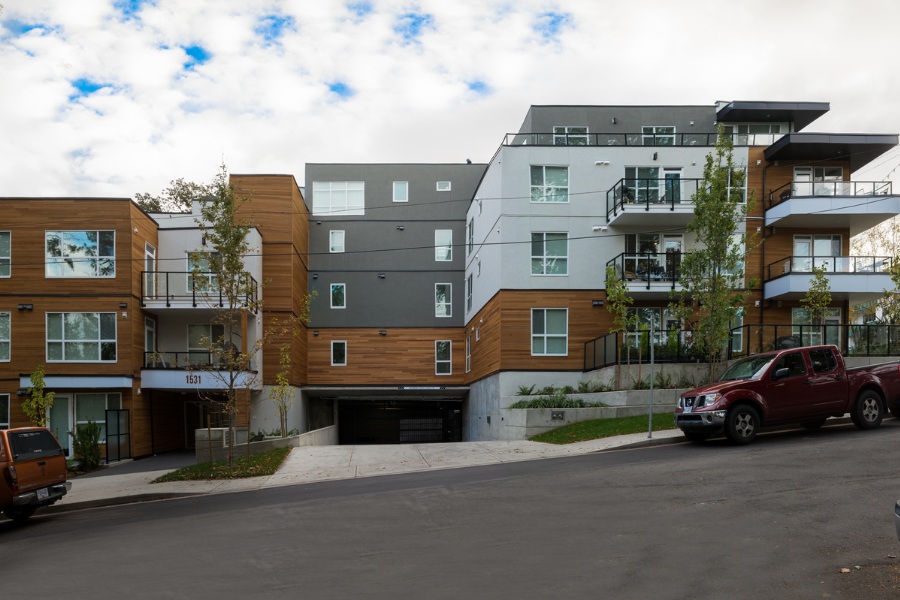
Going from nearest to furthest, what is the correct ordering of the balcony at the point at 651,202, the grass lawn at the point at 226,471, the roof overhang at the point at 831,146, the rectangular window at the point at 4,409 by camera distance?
the grass lawn at the point at 226,471
the rectangular window at the point at 4,409
the balcony at the point at 651,202
the roof overhang at the point at 831,146

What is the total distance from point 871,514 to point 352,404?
4002cm

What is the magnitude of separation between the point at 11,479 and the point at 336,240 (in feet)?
93.4

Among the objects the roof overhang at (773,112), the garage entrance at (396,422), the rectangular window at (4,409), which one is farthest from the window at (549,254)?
the rectangular window at (4,409)

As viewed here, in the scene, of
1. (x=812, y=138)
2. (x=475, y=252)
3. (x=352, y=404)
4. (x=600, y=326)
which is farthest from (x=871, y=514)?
(x=352, y=404)

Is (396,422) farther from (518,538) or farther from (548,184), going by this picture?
(518,538)

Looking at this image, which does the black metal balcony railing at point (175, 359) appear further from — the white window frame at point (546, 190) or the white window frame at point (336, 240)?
the white window frame at point (546, 190)

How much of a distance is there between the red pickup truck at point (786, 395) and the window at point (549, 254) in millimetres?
12907

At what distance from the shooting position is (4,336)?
2934cm

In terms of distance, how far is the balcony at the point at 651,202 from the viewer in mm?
29766

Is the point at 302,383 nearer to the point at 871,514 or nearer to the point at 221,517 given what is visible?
the point at 221,517

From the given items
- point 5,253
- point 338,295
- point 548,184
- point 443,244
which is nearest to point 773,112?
point 548,184

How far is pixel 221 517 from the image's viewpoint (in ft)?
41.3

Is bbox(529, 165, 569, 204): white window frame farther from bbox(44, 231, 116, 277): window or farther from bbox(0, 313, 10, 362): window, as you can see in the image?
bbox(0, 313, 10, 362): window

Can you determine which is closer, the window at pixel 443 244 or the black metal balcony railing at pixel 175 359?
the black metal balcony railing at pixel 175 359
